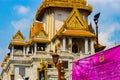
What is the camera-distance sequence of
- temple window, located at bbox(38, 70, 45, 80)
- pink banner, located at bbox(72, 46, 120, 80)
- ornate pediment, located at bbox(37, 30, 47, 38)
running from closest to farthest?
pink banner, located at bbox(72, 46, 120, 80) < temple window, located at bbox(38, 70, 45, 80) < ornate pediment, located at bbox(37, 30, 47, 38)

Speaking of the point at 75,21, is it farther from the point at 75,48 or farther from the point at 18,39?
the point at 18,39

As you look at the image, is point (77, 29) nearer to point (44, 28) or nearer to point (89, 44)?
point (89, 44)

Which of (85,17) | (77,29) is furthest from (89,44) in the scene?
(85,17)

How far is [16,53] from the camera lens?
46094 millimetres

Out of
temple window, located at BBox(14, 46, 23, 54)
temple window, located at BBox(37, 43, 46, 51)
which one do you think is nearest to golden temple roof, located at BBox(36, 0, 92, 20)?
temple window, located at BBox(37, 43, 46, 51)

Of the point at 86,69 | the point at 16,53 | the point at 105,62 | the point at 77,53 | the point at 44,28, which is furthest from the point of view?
the point at 44,28

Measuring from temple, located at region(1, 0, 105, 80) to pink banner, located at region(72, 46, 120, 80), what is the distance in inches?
1123

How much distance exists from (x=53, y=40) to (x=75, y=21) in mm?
3609

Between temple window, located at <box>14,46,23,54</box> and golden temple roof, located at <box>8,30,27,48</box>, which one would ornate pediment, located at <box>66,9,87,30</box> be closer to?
golden temple roof, located at <box>8,30,27,48</box>

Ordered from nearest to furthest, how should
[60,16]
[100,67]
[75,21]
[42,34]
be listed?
[100,67] < [42,34] < [75,21] < [60,16]

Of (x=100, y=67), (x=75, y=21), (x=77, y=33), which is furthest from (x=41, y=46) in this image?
(x=100, y=67)

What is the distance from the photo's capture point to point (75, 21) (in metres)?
46.7

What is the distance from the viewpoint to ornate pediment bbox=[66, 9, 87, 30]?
150ft

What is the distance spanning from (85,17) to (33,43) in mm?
9275
